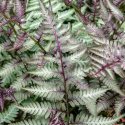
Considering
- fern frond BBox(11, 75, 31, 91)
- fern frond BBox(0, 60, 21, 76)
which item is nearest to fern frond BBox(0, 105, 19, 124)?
fern frond BBox(11, 75, 31, 91)

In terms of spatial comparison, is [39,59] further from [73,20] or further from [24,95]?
[73,20]

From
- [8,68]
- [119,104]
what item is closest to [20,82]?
[8,68]

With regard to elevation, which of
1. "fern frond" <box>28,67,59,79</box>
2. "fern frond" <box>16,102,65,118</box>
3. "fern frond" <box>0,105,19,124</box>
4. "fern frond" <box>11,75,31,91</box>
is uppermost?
"fern frond" <box>28,67,59,79</box>

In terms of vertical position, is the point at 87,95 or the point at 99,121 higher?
the point at 87,95

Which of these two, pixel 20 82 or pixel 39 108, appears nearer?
Answer: pixel 39 108

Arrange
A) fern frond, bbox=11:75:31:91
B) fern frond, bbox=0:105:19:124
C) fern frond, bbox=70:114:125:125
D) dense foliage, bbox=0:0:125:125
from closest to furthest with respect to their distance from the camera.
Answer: dense foliage, bbox=0:0:125:125
fern frond, bbox=70:114:125:125
fern frond, bbox=11:75:31:91
fern frond, bbox=0:105:19:124

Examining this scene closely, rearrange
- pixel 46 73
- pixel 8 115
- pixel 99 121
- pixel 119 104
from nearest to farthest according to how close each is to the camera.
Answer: pixel 46 73 < pixel 99 121 < pixel 119 104 < pixel 8 115

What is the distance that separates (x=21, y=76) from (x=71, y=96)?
55 cm

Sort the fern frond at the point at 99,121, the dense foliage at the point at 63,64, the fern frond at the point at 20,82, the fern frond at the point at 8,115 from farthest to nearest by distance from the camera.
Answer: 1. the fern frond at the point at 8,115
2. the fern frond at the point at 20,82
3. the fern frond at the point at 99,121
4. the dense foliage at the point at 63,64

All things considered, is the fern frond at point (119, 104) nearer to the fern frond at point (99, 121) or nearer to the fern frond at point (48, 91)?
the fern frond at point (99, 121)

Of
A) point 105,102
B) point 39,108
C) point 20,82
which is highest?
point 20,82

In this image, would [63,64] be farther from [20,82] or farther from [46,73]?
[20,82]

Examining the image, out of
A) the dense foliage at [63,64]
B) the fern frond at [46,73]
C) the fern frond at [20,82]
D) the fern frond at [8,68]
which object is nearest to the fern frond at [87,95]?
the dense foliage at [63,64]

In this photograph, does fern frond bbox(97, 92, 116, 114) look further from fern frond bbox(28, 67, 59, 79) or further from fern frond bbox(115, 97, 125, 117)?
fern frond bbox(28, 67, 59, 79)
